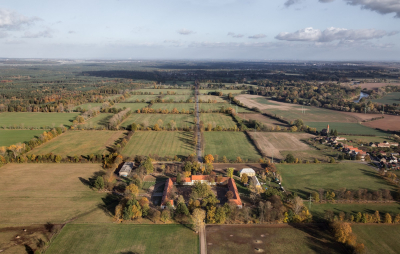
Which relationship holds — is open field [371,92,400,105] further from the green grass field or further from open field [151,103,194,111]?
open field [151,103,194,111]

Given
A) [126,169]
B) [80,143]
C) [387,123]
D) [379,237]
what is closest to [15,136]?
[80,143]

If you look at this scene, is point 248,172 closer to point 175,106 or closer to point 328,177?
point 328,177

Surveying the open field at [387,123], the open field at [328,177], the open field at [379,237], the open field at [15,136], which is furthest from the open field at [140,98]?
the open field at [379,237]

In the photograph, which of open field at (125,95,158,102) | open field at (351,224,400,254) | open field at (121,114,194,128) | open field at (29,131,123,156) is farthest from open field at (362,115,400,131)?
open field at (125,95,158,102)

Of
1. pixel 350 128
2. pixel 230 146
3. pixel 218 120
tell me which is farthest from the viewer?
pixel 218 120

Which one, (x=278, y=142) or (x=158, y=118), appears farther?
(x=158, y=118)

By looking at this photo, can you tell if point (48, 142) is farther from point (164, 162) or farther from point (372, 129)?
point (372, 129)
